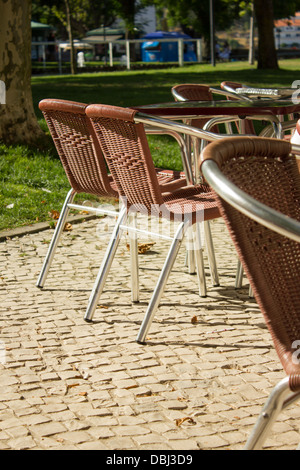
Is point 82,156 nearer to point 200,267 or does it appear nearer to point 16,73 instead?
point 200,267

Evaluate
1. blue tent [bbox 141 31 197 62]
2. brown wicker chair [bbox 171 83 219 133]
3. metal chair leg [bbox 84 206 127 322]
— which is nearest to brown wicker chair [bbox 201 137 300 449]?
metal chair leg [bbox 84 206 127 322]

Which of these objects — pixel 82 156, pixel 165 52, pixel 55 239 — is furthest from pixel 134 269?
pixel 165 52

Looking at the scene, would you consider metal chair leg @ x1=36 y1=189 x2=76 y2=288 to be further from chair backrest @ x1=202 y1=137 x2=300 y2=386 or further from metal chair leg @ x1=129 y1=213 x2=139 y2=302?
chair backrest @ x1=202 y1=137 x2=300 y2=386

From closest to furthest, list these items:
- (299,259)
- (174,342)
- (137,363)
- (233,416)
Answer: (299,259) → (233,416) → (137,363) → (174,342)

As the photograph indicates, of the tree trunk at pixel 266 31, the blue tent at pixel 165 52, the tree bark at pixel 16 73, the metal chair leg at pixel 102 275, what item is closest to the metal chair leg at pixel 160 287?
the metal chair leg at pixel 102 275

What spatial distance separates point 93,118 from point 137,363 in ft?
4.87

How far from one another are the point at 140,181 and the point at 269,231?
2.21 metres

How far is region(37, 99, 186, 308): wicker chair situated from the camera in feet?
16.2

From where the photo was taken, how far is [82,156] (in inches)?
202

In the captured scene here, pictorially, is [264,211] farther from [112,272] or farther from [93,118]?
[112,272]

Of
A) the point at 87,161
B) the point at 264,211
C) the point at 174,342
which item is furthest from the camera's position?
the point at 87,161

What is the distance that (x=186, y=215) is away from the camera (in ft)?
14.4

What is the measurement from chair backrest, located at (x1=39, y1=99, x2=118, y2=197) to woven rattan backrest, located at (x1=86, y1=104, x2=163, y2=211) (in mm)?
255

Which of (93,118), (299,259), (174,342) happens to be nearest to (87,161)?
(93,118)
